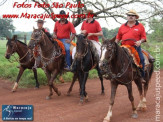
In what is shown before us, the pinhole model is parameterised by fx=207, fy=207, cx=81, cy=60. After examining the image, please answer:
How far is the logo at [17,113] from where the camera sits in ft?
16.8

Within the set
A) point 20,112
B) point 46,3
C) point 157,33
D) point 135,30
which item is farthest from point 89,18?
point 157,33

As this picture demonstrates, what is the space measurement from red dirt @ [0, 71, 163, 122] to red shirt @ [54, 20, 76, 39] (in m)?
2.22

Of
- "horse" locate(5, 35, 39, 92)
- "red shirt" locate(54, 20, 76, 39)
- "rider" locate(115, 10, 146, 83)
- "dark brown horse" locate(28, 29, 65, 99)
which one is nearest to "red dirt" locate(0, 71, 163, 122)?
"dark brown horse" locate(28, 29, 65, 99)

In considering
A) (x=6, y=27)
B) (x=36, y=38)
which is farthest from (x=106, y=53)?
(x=6, y=27)

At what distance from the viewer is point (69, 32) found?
768 centimetres

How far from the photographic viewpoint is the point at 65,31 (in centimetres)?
757

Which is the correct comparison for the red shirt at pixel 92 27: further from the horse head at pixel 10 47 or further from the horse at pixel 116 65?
the horse head at pixel 10 47

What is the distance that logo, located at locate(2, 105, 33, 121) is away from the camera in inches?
202

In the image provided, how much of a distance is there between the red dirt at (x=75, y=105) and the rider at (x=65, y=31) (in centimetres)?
141

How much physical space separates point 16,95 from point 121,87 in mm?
4190

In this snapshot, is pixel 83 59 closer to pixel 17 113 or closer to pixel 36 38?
pixel 36 38

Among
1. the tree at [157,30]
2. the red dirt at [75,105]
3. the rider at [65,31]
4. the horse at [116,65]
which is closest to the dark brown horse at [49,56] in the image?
the rider at [65,31]

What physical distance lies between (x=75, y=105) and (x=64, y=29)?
2807 mm

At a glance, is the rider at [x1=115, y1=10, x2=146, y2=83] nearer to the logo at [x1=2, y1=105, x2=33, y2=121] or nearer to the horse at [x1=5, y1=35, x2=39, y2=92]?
the logo at [x1=2, y1=105, x2=33, y2=121]
